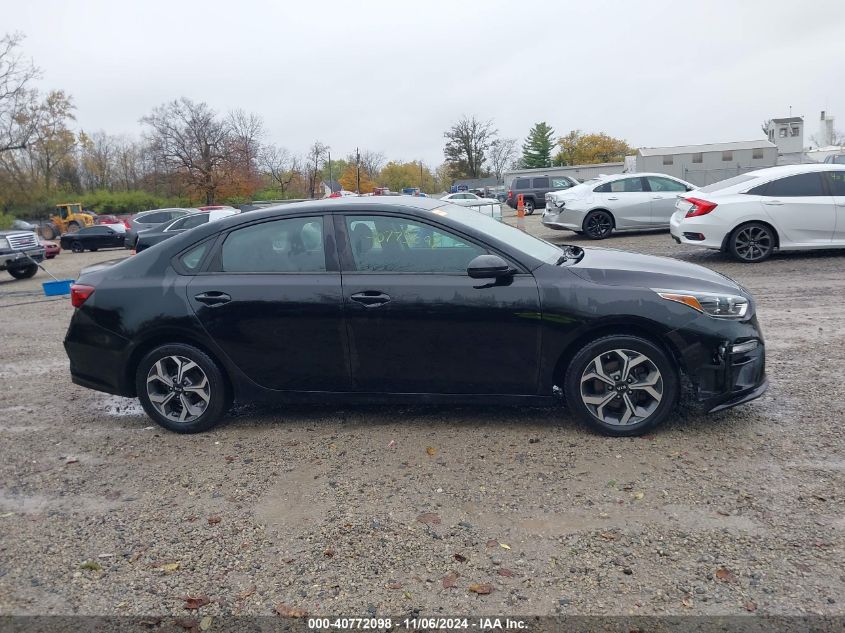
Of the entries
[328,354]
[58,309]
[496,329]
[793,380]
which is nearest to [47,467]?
[328,354]

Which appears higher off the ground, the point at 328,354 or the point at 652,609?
the point at 328,354

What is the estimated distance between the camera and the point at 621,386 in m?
4.46

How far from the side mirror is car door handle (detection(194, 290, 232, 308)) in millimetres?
1709

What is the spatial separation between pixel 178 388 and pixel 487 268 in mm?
2367

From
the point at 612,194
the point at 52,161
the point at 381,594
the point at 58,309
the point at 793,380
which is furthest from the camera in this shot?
the point at 52,161

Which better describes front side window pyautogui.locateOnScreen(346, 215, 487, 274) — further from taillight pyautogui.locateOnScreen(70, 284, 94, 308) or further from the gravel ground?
taillight pyautogui.locateOnScreen(70, 284, 94, 308)

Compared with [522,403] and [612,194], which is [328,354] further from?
[612,194]

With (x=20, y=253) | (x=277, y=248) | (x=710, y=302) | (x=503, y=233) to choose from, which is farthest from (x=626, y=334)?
(x=20, y=253)

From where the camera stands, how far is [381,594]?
10.00 ft

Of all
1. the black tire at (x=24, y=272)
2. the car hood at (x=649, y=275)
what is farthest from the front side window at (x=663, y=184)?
the black tire at (x=24, y=272)

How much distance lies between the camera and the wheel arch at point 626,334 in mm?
4434

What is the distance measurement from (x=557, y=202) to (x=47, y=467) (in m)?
14.2

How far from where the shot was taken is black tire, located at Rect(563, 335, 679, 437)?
442cm

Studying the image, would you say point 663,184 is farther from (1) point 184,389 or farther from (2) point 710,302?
(1) point 184,389
